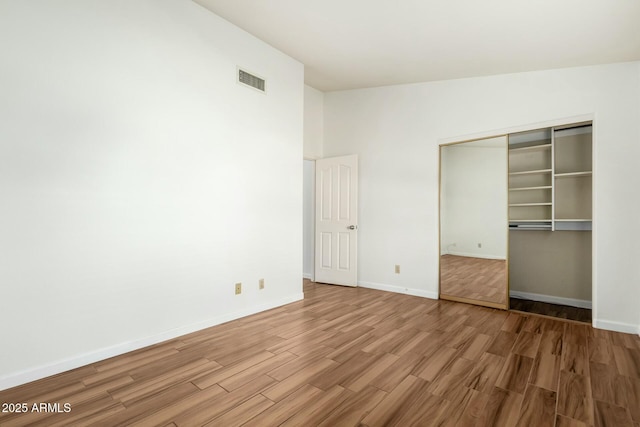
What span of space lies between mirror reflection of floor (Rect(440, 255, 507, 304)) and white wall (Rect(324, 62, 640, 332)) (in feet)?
0.67

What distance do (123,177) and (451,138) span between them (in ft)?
13.2

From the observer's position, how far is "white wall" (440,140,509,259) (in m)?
4.29

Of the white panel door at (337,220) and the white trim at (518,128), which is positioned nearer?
the white trim at (518,128)

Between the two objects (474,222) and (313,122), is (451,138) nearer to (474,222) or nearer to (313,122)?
(474,222)

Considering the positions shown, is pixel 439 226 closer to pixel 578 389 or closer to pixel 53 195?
pixel 578 389

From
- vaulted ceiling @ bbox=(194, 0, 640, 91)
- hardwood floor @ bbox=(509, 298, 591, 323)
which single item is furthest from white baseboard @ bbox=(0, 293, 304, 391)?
hardwood floor @ bbox=(509, 298, 591, 323)

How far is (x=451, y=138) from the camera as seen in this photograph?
4.57 metres

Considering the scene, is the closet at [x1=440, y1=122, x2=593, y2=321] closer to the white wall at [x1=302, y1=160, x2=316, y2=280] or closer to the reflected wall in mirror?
the reflected wall in mirror

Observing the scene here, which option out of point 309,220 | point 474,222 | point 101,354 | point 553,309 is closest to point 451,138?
point 474,222

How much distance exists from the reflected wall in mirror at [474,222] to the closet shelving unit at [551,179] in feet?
0.74

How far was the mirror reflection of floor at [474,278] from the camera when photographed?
4.30 meters

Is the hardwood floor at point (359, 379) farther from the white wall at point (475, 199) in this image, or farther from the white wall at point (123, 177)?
the white wall at point (475, 199)

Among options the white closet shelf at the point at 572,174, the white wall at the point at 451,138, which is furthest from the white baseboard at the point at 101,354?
the white closet shelf at the point at 572,174

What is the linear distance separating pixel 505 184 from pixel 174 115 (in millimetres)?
3994
